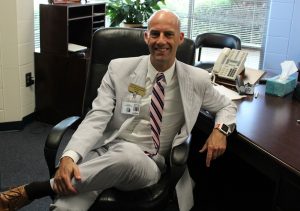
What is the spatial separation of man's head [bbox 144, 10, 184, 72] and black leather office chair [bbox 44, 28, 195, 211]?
0.69ft

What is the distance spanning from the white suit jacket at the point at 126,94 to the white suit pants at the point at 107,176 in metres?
0.20

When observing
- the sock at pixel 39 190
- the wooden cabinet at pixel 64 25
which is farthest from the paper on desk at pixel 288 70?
the wooden cabinet at pixel 64 25

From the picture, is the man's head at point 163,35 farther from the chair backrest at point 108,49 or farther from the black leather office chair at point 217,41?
the black leather office chair at point 217,41

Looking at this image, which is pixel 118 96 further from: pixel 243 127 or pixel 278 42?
pixel 278 42

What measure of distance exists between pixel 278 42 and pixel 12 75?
254cm

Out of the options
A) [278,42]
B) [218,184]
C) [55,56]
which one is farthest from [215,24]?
[218,184]

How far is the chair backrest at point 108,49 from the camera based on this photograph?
1.97m

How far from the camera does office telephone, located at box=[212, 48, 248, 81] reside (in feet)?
6.94

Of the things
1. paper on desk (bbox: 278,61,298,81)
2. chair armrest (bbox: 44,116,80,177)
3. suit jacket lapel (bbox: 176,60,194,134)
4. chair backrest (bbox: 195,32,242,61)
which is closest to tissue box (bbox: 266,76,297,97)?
paper on desk (bbox: 278,61,298,81)

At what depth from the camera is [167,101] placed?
1.79 meters

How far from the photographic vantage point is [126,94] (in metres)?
1.80

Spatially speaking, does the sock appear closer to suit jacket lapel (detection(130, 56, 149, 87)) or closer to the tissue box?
suit jacket lapel (detection(130, 56, 149, 87))

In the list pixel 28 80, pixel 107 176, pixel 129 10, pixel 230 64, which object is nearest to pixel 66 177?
pixel 107 176

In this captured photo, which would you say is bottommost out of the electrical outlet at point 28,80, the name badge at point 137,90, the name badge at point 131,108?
the electrical outlet at point 28,80
